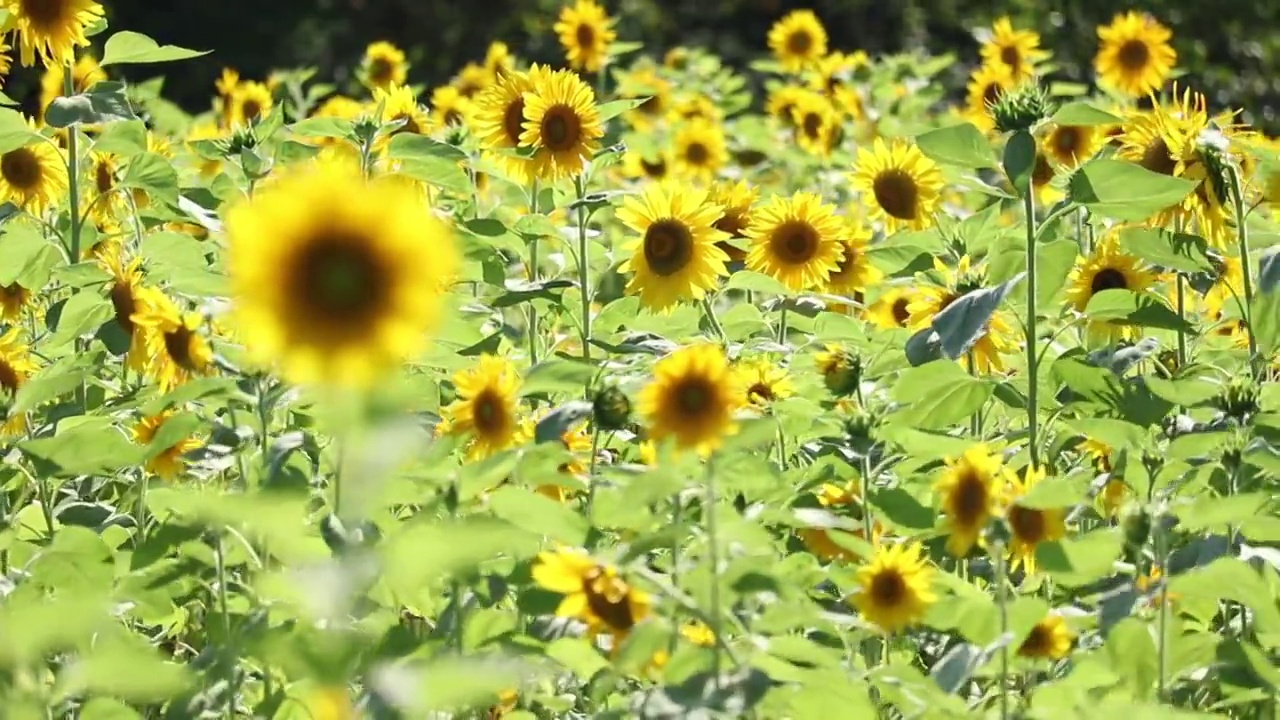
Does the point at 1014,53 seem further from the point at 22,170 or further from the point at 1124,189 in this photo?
the point at 1124,189

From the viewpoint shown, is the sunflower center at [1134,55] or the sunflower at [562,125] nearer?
the sunflower at [562,125]

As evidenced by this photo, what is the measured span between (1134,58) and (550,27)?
661 cm

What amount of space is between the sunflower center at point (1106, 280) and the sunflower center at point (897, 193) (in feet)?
2.10

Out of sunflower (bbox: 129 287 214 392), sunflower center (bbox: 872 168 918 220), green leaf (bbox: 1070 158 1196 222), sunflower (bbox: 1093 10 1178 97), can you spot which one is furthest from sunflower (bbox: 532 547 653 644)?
sunflower (bbox: 1093 10 1178 97)

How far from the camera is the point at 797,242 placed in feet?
10.5

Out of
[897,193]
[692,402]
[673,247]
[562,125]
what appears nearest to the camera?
[692,402]

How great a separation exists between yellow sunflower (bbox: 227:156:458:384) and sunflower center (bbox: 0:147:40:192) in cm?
239

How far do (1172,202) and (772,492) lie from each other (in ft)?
2.17

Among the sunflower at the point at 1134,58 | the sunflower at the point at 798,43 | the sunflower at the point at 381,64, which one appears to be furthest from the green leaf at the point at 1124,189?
the sunflower at the point at 798,43

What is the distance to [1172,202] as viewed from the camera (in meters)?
2.42

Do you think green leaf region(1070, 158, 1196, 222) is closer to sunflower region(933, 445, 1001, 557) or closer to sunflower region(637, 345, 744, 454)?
sunflower region(933, 445, 1001, 557)

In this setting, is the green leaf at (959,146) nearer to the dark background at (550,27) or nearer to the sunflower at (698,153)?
the sunflower at (698,153)

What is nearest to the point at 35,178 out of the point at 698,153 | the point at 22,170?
the point at 22,170

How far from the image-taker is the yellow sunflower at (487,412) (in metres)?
2.36
